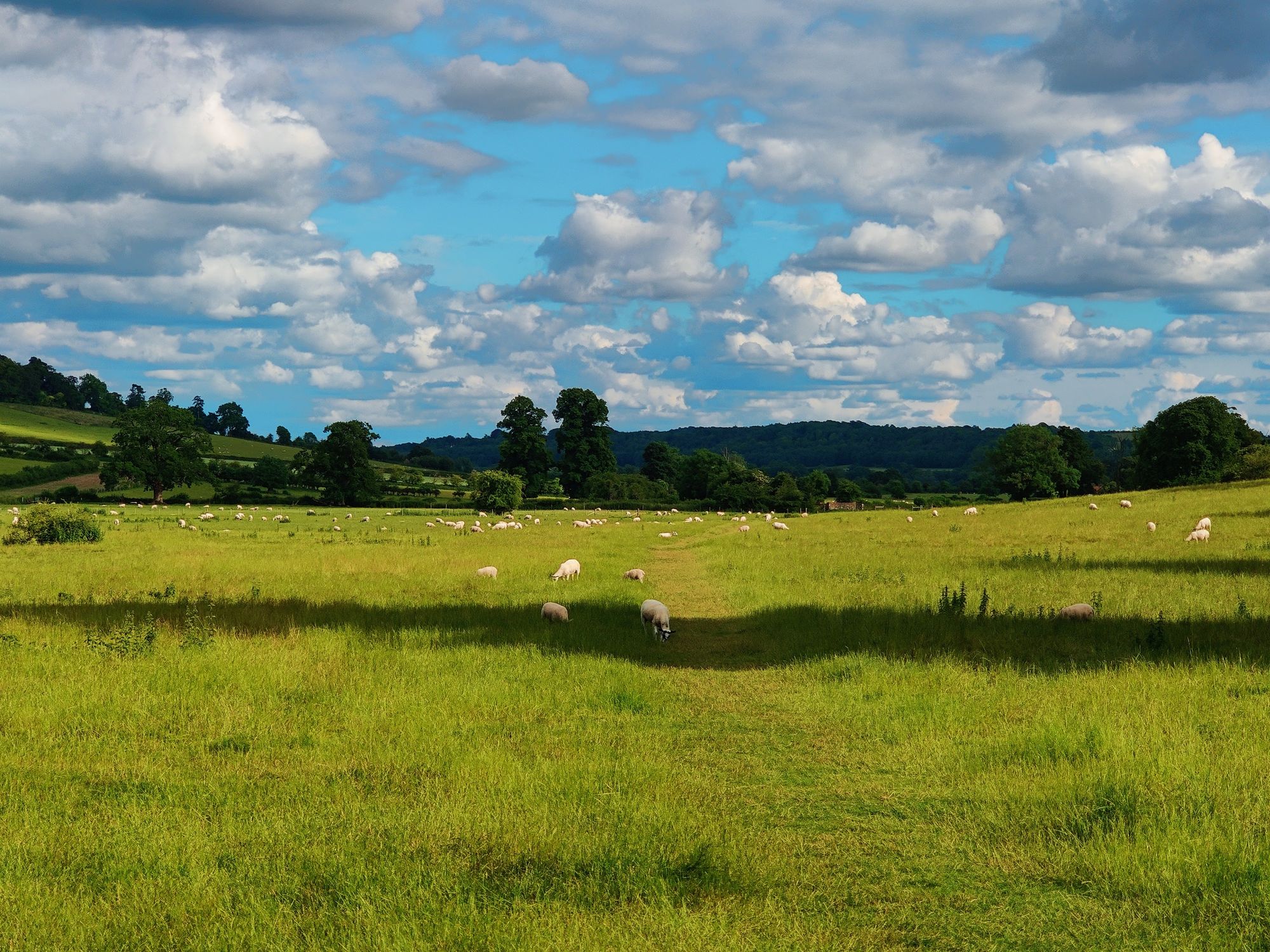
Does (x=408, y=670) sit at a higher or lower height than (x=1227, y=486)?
lower

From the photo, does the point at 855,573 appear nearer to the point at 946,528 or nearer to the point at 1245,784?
the point at 1245,784

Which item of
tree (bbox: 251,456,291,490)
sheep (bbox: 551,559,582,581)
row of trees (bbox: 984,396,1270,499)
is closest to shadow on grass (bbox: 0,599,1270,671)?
sheep (bbox: 551,559,582,581)

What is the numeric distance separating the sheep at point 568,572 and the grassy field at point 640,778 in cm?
638

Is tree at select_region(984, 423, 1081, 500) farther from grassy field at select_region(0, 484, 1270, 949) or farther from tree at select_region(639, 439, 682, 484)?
grassy field at select_region(0, 484, 1270, 949)

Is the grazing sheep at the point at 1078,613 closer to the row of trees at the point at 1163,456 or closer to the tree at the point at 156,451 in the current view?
the row of trees at the point at 1163,456

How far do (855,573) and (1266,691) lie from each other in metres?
14.7

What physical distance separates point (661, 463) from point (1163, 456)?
226 ft

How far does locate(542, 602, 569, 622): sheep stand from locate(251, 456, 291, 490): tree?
307 ft

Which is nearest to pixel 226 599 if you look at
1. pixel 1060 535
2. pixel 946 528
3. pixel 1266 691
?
pixel 1266 691

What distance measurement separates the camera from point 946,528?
149ft

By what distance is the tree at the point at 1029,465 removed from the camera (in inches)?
4478

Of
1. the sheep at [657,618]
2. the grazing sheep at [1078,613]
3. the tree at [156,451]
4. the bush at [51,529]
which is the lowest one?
the bush at [51,529]

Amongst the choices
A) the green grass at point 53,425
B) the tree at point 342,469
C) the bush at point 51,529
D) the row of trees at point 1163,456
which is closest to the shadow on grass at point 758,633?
the bush at point 51,529

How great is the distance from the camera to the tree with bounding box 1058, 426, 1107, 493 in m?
132
